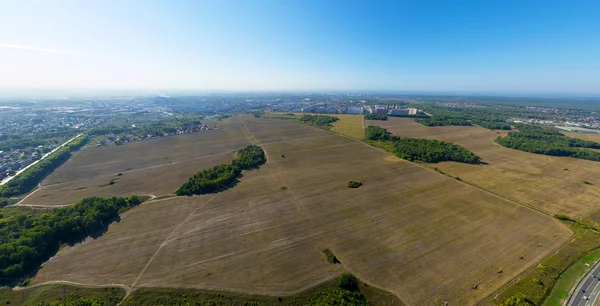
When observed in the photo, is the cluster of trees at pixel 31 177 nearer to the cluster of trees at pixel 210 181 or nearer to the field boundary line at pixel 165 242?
the cluster of trees at pixel 210 181

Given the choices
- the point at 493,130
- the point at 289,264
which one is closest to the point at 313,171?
the point at 289,264

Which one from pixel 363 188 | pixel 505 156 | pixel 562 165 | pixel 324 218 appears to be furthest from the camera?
pixel 505 156

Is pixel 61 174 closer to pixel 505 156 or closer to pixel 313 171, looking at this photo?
pixel 313 171

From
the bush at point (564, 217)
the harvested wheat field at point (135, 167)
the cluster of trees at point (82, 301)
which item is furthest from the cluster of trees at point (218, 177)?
the bush at point (564, 217)

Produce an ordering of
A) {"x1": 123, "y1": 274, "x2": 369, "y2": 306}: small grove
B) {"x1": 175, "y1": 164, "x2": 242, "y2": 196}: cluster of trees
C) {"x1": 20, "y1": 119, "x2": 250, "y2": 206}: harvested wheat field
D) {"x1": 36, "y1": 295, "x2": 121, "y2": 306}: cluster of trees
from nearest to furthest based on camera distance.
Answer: {"x1": 36, "y1": 295, "x2": 121, "y2": 306}: cluster of trees → {"x1": 123, "y1": 274, "x2": 369, "y2": 306}: small grove → {"x1": 175, "y1": 164, "x2": 242, "y2": 196}: cluster of trees → {"x1": 20, "y1": 119, "x2": 250, "y2": 206}: harvested wheat field

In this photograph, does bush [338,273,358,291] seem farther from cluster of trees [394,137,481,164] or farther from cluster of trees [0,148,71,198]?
cluster of trees [0,148,71,198]

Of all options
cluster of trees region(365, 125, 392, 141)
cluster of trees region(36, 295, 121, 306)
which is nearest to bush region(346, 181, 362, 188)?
cluster of trees region(36, 295, 121, 306)
